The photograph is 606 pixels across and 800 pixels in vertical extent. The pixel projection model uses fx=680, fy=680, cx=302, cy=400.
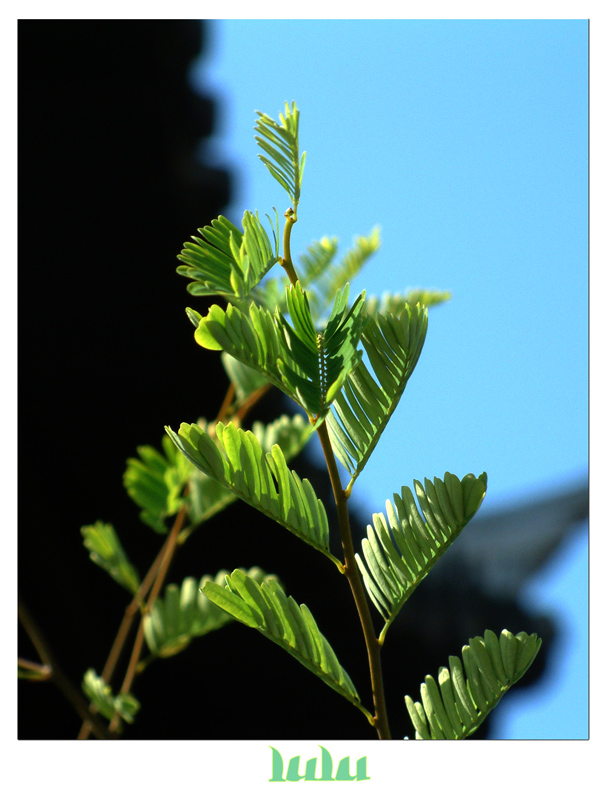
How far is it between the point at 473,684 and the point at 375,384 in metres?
0.18

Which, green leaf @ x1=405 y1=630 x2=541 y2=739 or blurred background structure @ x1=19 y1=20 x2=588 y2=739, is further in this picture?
blurred background structure @ x1=19 y1=20 x2=588 y2=739

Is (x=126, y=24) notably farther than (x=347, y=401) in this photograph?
Yes

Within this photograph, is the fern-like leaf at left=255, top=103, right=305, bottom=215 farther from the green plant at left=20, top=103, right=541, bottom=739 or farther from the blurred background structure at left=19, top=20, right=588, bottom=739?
the blurred background structure at left=19, top=20, right=588, bottom=739

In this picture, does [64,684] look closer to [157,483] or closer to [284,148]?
[157,483]

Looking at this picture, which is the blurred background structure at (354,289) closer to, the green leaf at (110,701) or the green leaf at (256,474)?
the green leaf at (110,701)

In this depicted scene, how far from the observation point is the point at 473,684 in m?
0.40

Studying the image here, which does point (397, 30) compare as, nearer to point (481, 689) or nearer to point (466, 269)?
point (466, 269)

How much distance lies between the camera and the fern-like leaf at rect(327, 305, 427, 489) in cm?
35

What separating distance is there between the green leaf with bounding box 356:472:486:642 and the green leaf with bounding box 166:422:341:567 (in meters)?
0.04

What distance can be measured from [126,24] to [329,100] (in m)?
0.59

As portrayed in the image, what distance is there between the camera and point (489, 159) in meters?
1.19
